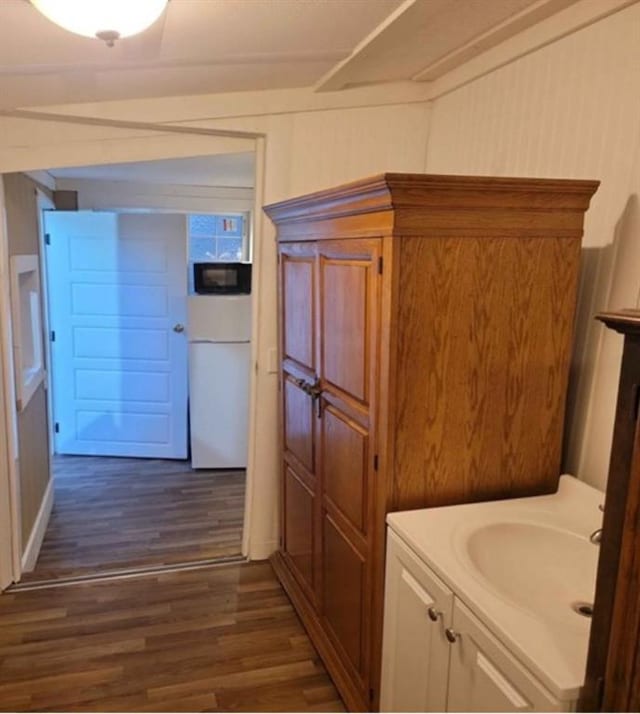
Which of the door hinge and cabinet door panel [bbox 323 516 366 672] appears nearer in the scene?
the door hinge

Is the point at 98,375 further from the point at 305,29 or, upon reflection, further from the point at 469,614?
the point at 469,614

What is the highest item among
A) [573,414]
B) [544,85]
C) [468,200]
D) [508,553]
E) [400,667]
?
[544,85]

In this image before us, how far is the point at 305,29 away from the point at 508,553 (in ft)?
5.54

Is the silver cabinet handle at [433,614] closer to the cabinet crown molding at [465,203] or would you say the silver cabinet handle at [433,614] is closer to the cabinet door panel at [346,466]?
the cabinet door panel at [346,466]

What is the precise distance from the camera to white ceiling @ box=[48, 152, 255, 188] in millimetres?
3723

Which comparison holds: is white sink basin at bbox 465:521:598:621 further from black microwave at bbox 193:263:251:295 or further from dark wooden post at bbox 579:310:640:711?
black microwave at bbox 193:263:251:295

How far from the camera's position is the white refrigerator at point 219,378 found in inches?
183

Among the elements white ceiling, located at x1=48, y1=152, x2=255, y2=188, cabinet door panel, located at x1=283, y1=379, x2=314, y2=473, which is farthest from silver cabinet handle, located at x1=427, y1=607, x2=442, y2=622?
white ceiling, located at x1=48, y1=152, x2=255, y2=188

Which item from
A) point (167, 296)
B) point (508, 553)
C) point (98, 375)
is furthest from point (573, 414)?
point (98, 375)

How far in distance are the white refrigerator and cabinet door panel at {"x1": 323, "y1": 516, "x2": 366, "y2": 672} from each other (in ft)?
7.73

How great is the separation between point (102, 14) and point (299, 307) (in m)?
1.39

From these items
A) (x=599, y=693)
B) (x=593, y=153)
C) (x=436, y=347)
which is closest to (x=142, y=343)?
(x=436, y=347)

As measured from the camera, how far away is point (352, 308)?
6.64 ft

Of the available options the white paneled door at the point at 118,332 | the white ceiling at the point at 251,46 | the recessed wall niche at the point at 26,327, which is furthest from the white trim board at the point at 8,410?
the white paneled door at the point at 118,332
